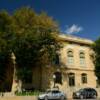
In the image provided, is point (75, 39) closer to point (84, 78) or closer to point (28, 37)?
point (84, 78)

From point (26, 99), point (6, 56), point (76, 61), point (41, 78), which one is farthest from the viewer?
point (76, 61)

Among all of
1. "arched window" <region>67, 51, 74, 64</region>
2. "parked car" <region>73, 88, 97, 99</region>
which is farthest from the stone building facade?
"parked car" <region>73, 88, 97, 99</region>

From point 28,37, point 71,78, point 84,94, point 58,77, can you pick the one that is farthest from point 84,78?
point 28,37

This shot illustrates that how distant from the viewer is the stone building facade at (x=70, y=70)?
5106 cm

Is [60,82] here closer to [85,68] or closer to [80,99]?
[85,68]

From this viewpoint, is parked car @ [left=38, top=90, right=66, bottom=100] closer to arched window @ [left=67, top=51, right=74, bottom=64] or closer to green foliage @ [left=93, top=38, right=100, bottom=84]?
arched window @ [left=67, top=51, right=74, bottom=64]

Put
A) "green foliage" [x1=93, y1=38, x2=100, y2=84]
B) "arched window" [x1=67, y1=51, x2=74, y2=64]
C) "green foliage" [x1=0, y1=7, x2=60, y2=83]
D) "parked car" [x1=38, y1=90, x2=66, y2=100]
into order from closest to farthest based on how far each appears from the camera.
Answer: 1. "parked car" [x1=38, y1=90, x2=66, y2=100]
2. "green foliage" [x1=0, y1=7, x2=60, y2=83]
3. "green foliage" [x1=93, y1=38, x2=100, y2=84]
4. "arched window" [x1=67, y1=51, x2=74, y2=64]

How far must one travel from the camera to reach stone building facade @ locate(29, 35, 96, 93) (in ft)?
168

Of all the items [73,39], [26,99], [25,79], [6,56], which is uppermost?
[73,39]

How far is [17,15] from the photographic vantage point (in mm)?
48250

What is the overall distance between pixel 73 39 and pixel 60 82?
8989 millimetres

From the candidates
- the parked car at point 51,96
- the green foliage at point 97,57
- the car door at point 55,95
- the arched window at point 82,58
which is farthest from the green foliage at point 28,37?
the arched window at point 82,58

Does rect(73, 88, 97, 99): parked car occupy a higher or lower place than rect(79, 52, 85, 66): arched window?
lower

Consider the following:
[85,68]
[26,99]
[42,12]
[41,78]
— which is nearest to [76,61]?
[85,68]
